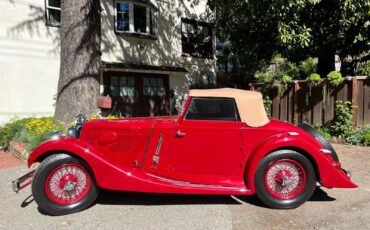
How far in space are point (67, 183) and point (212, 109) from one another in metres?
2.05

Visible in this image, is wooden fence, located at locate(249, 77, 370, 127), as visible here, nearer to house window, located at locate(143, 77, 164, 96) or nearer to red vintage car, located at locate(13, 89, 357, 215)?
red vintage car, located at locate(13, 89, 357, 215)

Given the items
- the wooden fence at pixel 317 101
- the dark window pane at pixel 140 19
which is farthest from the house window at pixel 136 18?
the wooden fence at pixel 317 101

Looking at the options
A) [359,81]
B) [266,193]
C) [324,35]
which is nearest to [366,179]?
Result: [266,193]

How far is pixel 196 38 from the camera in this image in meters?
17.1

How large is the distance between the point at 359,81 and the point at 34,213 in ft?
25.8

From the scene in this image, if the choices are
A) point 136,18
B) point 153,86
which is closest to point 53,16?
point 136,18

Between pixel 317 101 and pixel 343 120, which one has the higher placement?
pixel 317 101

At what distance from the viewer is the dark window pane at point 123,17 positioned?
1380 centimetres

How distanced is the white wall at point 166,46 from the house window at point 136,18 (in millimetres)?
305

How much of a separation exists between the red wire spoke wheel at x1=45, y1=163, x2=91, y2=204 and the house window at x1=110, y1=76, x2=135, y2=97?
9164mm

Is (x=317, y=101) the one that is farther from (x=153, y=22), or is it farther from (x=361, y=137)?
(x=153, y=22)

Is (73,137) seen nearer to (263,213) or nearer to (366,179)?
(263,213)

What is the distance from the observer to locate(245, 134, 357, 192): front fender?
4406 millimetres

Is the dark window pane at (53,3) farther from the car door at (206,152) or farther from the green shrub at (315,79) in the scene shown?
the car door at (206,152)
